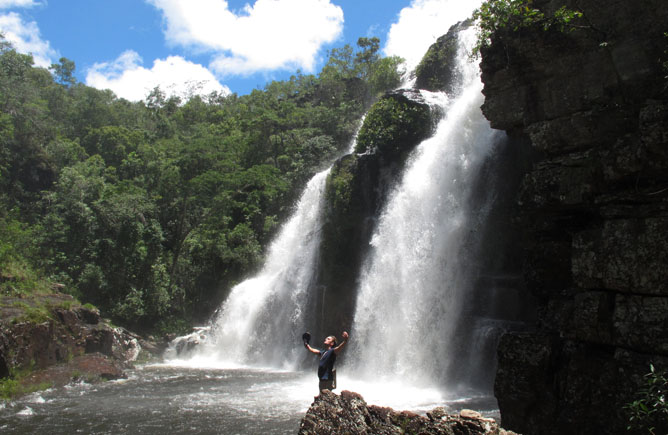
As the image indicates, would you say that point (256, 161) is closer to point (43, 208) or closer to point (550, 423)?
point (43, 208)

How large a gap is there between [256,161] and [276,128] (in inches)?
117

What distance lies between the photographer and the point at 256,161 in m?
36.1

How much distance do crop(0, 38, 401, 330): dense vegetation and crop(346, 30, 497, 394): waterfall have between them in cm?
1041

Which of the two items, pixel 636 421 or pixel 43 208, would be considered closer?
pixel 636 421

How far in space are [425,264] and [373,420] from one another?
10544mm

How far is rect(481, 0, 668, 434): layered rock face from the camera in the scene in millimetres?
7336

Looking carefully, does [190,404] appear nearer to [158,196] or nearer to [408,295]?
[408,295]

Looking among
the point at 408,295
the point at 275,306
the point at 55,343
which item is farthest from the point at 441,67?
the point at 55,343

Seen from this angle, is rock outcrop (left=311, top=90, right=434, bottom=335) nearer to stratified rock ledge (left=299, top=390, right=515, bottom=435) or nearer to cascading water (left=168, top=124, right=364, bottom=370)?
cascading water (left=168, top=124, right=364, bottom=370)

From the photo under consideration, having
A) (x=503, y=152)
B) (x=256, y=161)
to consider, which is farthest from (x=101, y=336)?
(x=256, y=161)

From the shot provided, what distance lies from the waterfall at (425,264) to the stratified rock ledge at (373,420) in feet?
26.9

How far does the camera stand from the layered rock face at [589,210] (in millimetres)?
7336

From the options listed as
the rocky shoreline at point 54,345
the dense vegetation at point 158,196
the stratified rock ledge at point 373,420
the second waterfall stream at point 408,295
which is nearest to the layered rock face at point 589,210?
the stratified rock ledge at point 373,420

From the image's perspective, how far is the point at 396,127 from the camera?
877 inches
